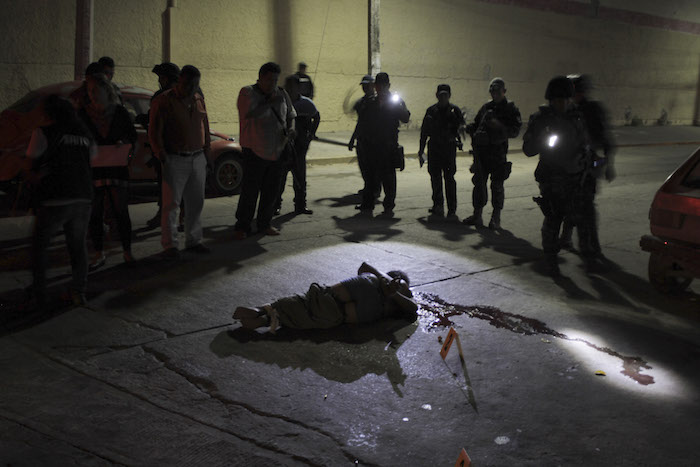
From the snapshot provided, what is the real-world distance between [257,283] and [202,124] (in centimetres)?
183

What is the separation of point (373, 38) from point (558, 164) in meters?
15.0

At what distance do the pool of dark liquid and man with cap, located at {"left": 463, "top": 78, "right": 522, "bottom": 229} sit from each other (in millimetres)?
3259

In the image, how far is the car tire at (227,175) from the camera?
10.6 meters

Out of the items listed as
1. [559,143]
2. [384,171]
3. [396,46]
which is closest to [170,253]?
[384,171]

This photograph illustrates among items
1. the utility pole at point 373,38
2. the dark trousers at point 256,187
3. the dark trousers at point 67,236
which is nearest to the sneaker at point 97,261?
the dark trousers at point 67,236

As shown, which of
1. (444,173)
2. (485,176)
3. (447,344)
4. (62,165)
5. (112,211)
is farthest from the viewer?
(444,173)

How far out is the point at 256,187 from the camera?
25.4ft

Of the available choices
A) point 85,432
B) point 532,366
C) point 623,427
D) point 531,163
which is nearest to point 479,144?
point 532,366

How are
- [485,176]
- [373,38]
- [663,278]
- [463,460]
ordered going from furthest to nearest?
[373,38]
[485,176]
[663,278]
[463,460]

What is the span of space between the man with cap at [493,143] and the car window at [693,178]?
115 inches

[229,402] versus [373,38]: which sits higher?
[373,38]

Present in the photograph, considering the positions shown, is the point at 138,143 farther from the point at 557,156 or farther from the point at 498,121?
the point at 557,156

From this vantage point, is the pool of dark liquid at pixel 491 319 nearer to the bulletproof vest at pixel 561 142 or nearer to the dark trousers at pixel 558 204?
the dark trousers at pixel 558 204

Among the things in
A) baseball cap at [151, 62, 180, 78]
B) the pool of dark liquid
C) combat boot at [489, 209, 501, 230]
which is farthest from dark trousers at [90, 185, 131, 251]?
combat boot at [489, 209, 501, 230]
